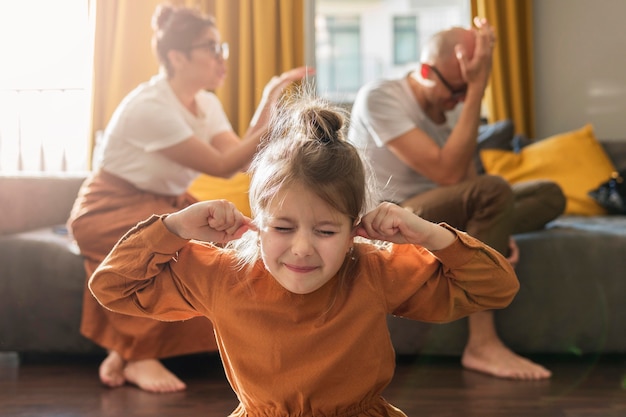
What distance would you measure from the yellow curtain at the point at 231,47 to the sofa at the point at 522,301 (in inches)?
65.5

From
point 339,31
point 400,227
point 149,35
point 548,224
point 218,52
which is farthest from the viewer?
point 339,31

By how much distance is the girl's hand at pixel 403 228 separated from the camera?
116cm

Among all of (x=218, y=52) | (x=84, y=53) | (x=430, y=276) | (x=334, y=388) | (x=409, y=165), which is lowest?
(x=334, y=388)

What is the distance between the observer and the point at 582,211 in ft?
10.3

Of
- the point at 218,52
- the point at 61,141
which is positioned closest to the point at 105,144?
the point at 218,52

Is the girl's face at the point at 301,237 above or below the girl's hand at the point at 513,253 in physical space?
above

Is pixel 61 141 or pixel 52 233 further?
pixel 61 141

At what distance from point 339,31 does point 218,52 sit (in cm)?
232

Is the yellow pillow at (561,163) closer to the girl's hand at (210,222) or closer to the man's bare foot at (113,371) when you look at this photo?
the man's bare foot at (113,371)

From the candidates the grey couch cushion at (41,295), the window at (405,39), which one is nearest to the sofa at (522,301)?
the grey couch cushion at (41,295)

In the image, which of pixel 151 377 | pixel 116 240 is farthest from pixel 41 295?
pixel 151 377

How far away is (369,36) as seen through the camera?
4.64 metres

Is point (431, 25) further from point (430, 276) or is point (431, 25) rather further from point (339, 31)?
point (430, 276)

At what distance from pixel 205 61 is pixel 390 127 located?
585 millimetres
